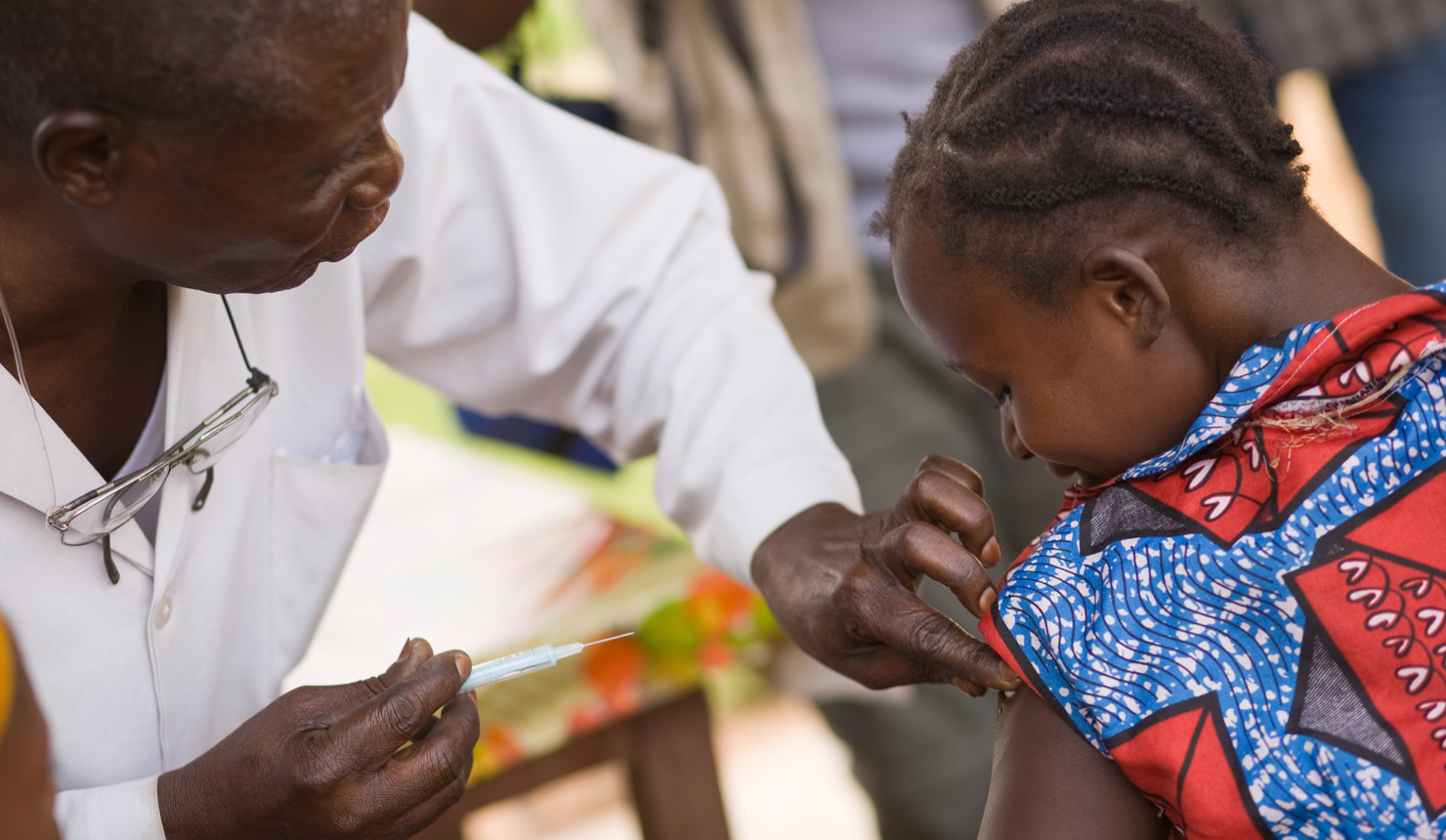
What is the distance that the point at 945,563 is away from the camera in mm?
1104

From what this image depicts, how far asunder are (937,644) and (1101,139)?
434mm

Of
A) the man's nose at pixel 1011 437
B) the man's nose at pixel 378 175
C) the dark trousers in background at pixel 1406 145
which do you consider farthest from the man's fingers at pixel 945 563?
the dark trousers in background at pixel 1406 145

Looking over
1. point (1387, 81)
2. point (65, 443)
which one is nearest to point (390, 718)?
point (65, 443)

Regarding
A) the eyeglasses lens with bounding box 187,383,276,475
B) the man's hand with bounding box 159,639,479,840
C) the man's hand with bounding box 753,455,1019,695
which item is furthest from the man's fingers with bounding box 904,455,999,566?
the eyeglasses lens with bounding box 187,383,276,475

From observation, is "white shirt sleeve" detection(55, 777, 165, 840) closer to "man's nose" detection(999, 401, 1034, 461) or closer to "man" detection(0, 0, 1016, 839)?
"man" detection(0, 0, 1016, 839)

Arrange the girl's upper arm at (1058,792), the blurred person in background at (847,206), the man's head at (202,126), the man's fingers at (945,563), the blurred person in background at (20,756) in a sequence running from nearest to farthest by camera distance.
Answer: the blurred person in background at (20,756) → the man's head at (202,126) → the girl's upper arm at (1058,792) → the man's fingers at (945,563) → the blurred person in background at (847,206)

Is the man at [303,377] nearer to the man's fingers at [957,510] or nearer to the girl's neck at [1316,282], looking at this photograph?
the man's fingers at [957,510]

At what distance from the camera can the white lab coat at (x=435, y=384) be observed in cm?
122

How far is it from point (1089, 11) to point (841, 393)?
129cm

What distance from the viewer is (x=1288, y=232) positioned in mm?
1025

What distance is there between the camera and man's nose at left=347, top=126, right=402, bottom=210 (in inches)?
40.1

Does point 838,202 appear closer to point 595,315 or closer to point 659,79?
point 659,79

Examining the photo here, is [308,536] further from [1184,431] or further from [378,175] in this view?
[1184,431]

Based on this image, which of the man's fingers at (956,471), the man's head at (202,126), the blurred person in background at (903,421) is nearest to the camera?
the man's head at (202,126)
